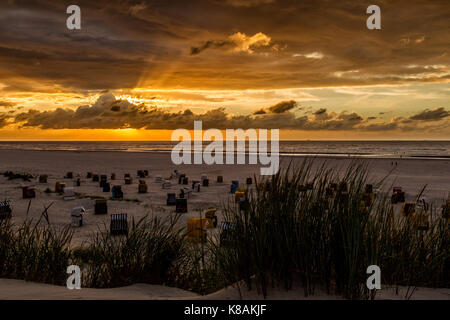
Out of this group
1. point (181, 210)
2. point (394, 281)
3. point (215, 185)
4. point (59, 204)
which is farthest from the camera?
point (215, 185)

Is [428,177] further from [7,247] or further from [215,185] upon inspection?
[7,247]

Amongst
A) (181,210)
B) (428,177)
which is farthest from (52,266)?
(428,177)

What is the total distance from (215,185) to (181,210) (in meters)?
9.93

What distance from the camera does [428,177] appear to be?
90.9ft

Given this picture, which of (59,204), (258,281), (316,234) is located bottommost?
(59,204)

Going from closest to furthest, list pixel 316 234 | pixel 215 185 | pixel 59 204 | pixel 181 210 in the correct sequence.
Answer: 1. pixel 316 234
2. pixel 181 210
3. pixel 59 204
4. pixel 215 185

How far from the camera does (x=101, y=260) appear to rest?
5090 mm

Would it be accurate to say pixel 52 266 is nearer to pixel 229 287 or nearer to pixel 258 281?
pixel 229 287

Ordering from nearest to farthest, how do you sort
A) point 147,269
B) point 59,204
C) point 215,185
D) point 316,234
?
point 316,234 < point 147,269 < point 59,204 < point 215,185

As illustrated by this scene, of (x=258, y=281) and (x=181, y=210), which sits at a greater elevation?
(x=258, y=281)

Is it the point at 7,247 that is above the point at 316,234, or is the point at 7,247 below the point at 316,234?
below
